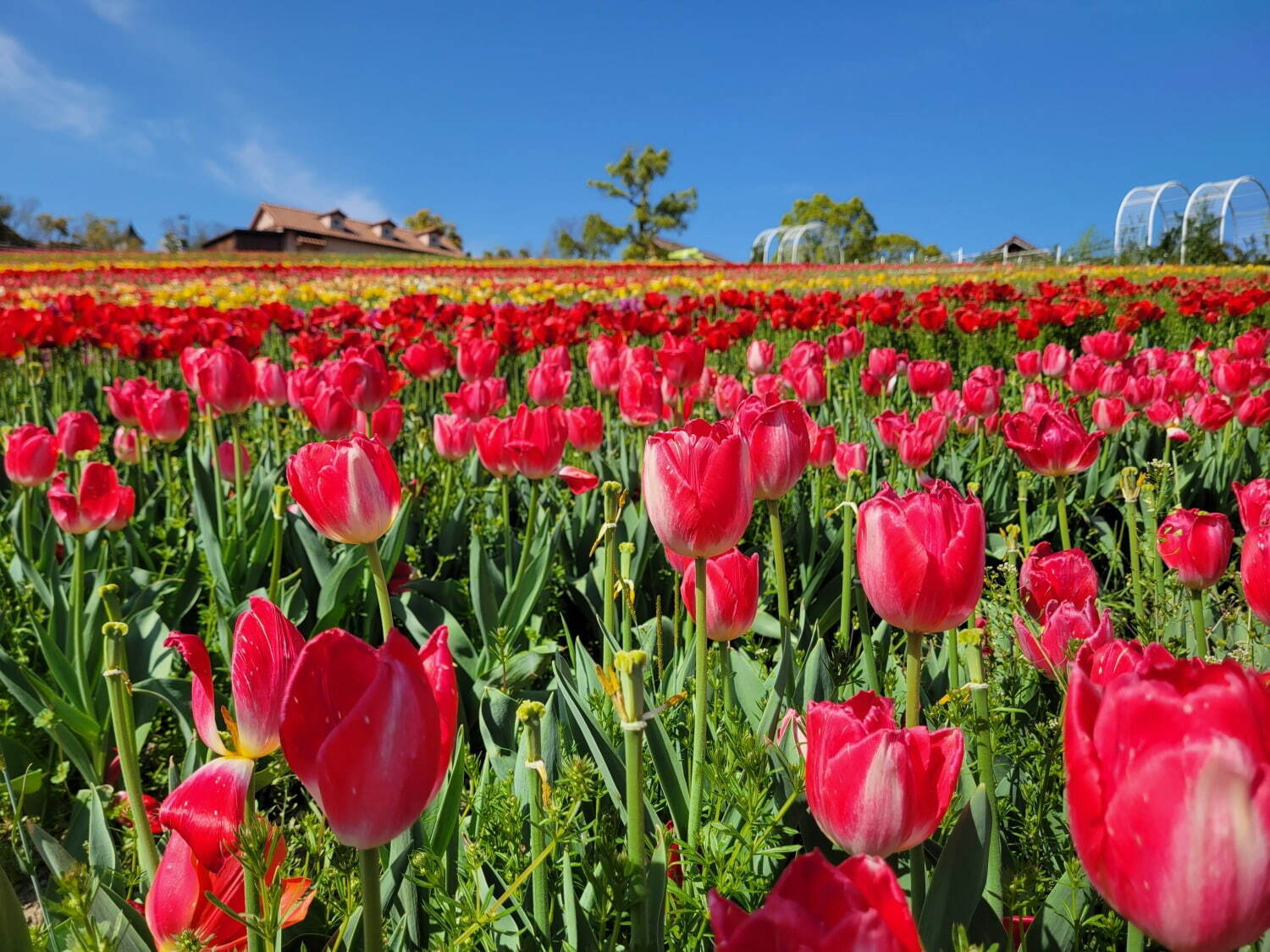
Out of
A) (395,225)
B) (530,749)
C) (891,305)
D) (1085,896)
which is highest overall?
(395,225)

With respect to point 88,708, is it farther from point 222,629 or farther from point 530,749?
point 530,749

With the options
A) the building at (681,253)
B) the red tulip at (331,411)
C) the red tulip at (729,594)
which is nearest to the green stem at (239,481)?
the red tulip at (331,411)

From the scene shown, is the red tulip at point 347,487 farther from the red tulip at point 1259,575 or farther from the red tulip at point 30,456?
the red tulip at point 30,456

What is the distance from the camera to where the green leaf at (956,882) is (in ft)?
2.44

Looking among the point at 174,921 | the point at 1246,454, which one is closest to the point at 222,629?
the point at 174,921

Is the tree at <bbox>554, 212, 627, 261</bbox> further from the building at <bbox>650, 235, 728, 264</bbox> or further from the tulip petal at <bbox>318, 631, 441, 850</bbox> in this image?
the tulip petal at <bbox>318, 631, 441, 850</bbox>

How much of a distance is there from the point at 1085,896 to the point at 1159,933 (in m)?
0.47

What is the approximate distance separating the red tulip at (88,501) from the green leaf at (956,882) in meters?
1.88

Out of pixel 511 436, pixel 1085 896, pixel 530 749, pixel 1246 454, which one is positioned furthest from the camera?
pixel 1246 454

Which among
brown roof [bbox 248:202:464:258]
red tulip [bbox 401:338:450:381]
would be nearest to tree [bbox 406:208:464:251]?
brown roof [bbox 248:202:464:258]

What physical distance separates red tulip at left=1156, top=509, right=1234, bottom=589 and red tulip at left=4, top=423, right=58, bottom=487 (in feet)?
7.90

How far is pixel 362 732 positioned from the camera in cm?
54

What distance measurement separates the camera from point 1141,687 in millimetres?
461

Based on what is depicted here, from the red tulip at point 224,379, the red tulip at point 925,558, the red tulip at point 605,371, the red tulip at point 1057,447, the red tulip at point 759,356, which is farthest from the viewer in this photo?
the red tulip at point 759,356
